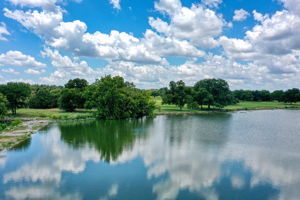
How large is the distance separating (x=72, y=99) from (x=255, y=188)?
161ft

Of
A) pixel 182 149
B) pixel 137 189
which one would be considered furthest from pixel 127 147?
pixel 137 189

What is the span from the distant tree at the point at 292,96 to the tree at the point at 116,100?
80690mm

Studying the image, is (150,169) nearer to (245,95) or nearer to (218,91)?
(218,91)

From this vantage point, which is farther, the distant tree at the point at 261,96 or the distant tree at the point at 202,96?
the distant tree at the point at 261,96

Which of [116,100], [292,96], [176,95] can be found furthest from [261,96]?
[116,100]

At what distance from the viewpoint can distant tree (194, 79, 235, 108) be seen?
2872 inches

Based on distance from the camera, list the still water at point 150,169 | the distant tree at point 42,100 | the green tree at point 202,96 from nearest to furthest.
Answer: the still water at point 150,169
the distant tree at point 42,100
the green tree at point 202,96

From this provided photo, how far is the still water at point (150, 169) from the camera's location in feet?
42.5

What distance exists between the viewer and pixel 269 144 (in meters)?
25.8

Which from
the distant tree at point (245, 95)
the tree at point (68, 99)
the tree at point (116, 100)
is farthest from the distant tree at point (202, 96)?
the distant tree at point (245, 95)

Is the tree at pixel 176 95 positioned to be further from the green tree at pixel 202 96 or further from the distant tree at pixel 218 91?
the distant tree at pixel 218 91

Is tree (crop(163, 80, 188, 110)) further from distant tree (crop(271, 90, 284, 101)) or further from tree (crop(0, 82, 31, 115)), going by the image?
distant tree (crop(271, 90, 284, 101))

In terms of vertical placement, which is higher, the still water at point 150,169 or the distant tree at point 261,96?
the distant tree at point 261,96

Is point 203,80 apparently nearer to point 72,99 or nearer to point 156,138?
point 72,99
